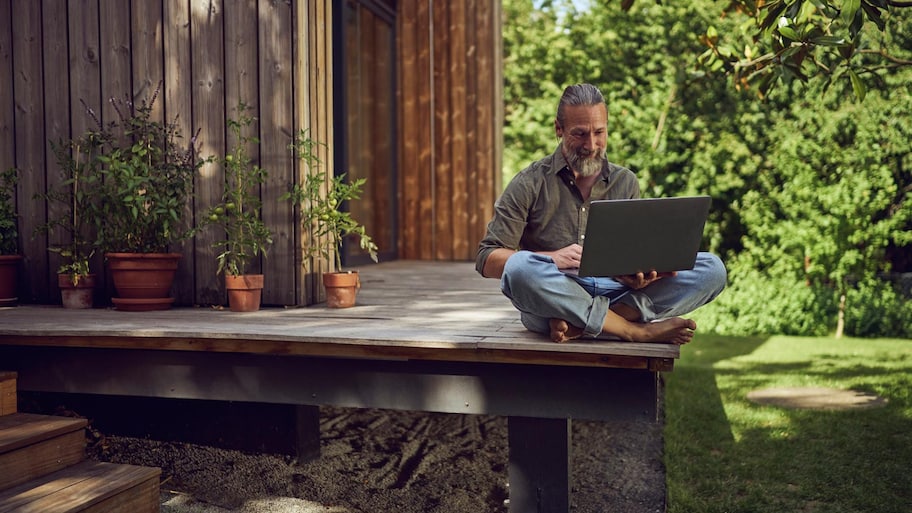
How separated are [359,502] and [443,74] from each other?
5.04 meters

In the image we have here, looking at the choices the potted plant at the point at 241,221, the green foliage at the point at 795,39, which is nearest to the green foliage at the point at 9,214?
the potted plant at the point at 241,221

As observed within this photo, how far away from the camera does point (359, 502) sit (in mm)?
3408

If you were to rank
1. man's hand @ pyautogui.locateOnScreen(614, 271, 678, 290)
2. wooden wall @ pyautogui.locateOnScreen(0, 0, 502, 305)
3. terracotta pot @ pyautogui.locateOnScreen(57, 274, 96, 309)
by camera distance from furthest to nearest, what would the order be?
terracotta pot @ pyautogui.locateOnScreen(57, 274, 96, 309) → wooden wall @ pyautogui.locateOnScreen(0, 0, 502, 305) → man's hand @ pyautogui.locateOnScreen(614, 271, 678, 290)

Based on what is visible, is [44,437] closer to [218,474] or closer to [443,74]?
[218,474]

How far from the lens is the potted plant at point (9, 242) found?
3.98m

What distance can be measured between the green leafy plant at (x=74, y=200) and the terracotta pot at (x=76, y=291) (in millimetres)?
21

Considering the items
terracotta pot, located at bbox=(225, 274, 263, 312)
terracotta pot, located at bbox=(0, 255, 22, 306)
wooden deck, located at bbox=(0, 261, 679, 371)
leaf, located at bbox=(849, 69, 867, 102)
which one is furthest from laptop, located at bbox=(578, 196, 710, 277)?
terracotta pot, located at bbox=(0, 255, 22, 306)

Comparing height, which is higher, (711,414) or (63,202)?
(63,202)

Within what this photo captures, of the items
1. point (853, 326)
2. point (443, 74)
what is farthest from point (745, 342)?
point (443, 74)

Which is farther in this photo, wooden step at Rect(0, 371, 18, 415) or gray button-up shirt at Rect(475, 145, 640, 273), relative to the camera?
wooden step at Rect(0, 371, 18, 415)

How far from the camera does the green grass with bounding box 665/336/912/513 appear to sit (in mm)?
3502

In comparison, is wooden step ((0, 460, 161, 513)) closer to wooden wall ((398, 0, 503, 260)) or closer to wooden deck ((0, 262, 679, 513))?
wooden deck ((0, 262, 679, 513))

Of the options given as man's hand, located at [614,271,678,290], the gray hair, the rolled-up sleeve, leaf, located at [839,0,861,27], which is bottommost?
man's hand, located at [614,271,678,290]

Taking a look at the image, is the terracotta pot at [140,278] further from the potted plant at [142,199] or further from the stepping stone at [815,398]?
the stepping stone at [815,398]
